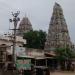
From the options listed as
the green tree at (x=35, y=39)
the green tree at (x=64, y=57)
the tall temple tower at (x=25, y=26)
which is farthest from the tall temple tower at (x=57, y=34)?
the green tree at (x=64, y=57)

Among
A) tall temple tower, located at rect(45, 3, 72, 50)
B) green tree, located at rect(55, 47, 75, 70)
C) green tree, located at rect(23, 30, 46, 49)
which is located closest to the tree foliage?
green tree, located at rect(55, 47, 75, 70)

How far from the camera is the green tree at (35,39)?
6500cm

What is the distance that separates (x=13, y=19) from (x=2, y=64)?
16.8ft

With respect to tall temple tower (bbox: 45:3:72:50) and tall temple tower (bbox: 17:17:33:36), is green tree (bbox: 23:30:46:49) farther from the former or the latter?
tall temple tower (bbox: 17:17:33:36)

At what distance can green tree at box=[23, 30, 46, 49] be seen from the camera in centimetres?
6500

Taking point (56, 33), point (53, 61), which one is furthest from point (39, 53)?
point (56, 33)

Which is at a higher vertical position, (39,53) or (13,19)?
(13,19)

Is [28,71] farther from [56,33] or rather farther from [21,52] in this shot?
[56,33]

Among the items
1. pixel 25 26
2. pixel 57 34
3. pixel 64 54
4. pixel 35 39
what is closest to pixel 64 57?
pixel 64 54

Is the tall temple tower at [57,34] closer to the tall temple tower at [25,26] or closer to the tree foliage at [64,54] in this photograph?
the tall temple tower at [25,26]

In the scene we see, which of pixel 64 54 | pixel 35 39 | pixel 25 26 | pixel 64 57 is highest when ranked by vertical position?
pixel 25 26

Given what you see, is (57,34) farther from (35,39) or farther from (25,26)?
(25,26)

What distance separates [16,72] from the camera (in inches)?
1162

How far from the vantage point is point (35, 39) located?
2603 inches
